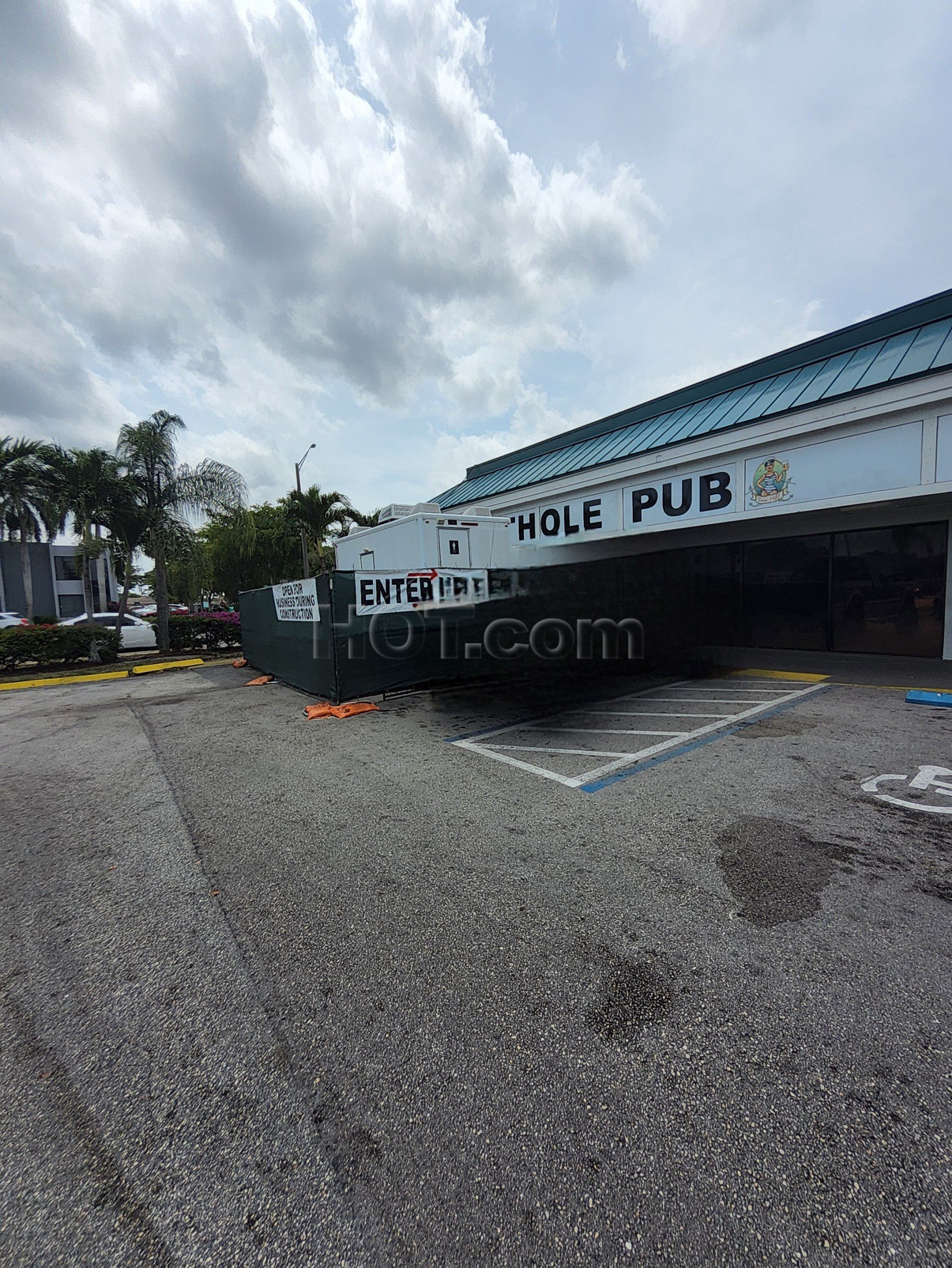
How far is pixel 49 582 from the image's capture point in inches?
1832

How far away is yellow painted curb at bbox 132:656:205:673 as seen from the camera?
13922 millimetres

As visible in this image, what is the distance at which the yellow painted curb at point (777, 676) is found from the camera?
9.67m

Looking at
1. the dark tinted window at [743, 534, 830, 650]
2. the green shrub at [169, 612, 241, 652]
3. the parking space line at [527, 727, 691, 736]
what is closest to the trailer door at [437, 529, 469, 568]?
the parking space line at [527, 727, 691, 736]

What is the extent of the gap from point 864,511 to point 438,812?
38.4ft

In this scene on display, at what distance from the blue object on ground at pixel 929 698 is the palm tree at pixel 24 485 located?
2234cm

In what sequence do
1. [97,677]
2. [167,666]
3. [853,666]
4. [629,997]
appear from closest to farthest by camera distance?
[629,997], [853,666], [97,677], [167,666]

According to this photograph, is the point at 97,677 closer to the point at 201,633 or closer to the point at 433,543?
the point at 201,633

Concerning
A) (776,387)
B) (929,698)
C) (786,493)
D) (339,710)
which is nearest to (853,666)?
(929,698)

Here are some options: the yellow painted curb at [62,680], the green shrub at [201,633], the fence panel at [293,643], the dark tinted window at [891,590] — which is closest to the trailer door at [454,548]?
the fence panel at [293,643]

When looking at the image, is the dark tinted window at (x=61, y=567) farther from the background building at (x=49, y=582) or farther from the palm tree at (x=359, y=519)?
the palm tree at (x=359, y=519)

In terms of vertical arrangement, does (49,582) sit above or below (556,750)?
above

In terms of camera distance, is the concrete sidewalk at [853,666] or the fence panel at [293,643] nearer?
the fence panel at [293,643]

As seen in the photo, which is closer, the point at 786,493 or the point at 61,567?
the point at 786,493

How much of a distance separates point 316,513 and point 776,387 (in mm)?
23241
